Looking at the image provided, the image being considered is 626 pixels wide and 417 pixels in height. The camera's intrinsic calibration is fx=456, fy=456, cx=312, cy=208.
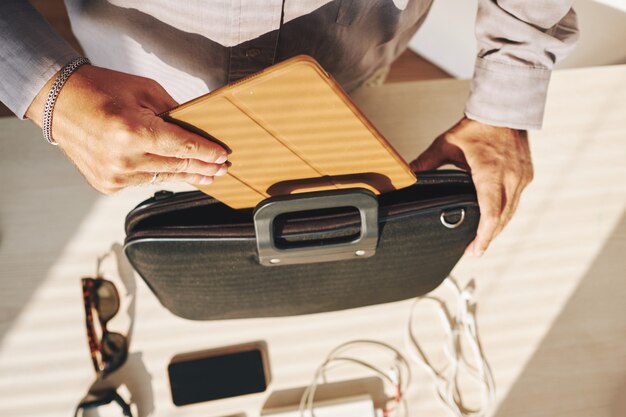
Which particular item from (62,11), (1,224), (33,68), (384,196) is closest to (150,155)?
(33,68)

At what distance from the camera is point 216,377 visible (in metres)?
0.75

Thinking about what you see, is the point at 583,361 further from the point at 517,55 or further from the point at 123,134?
the point at 123,134

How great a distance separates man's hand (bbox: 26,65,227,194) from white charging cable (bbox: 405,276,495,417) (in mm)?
473

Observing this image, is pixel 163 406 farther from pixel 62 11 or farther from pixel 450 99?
pixel 62 11

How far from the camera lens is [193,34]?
25.5 inches

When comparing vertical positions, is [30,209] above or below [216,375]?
above

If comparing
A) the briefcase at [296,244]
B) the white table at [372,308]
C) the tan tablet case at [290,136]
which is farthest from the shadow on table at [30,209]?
the tan tablet case at [290,136]

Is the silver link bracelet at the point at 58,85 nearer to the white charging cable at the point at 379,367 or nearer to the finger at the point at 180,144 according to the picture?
the finger at the point at 180,144

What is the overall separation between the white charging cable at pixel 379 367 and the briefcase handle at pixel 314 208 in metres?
0.24

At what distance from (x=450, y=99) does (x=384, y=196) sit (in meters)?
0.37

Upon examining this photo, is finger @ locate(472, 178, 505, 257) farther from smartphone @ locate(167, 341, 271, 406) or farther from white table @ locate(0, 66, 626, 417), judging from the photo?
smartphone @ locate(167, 341, 271, 406)

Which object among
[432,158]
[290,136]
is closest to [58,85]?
[290,136]

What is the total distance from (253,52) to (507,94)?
394 mm

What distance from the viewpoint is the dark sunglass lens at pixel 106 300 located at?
0.74m
